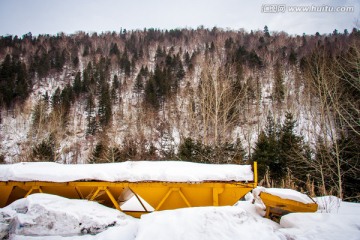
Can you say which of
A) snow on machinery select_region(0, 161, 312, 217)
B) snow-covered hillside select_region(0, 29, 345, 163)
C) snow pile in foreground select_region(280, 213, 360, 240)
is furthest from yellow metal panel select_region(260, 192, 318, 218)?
snow-covered hillside select_region(0, 29, 345, 163)

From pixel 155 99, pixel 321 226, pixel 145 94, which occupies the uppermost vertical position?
pixel 145 94

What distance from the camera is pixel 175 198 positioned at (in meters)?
5.27

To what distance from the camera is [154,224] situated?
3.63 metres

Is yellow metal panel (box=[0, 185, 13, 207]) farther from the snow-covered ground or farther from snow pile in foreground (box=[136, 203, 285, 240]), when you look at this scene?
snow pile in foreground (box=[136, 203, 285, 240])

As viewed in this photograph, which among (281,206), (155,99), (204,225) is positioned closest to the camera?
(204,225)

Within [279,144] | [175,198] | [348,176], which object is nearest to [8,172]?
[175,198]

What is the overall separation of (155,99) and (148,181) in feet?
142

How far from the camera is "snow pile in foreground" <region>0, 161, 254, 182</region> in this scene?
16.1 ft

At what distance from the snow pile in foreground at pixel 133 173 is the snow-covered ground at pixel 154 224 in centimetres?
64

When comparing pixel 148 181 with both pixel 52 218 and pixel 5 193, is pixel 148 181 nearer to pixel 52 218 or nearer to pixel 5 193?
pixel 52 218

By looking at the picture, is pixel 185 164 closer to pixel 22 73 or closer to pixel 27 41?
pixel 22 73

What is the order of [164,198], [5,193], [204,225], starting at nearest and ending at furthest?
[204,225], [164,198], [5,193]

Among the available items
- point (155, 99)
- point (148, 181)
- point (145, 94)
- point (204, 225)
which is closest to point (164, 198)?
point (148, 181)

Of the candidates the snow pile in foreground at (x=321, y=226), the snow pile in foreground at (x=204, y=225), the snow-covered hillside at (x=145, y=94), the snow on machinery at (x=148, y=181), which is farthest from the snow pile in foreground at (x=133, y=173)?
the snow-covered hillside at (x=145, y=94)
